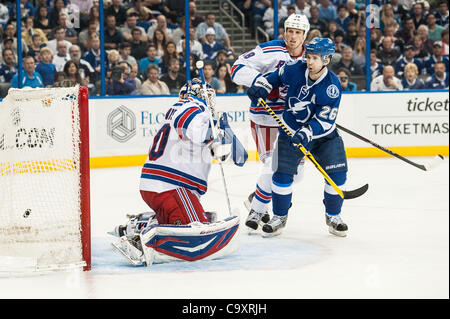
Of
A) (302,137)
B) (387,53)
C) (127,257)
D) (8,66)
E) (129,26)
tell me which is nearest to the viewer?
(127,257)

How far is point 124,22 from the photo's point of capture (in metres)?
7.56

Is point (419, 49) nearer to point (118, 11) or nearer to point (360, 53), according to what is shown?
point (360, 53)

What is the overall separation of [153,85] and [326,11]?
207 cm

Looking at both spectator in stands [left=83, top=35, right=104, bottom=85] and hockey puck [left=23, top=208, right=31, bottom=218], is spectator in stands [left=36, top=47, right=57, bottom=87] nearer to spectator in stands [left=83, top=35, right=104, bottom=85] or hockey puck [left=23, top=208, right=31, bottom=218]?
spectator in stands [left=83, top=35, right=104, bottom=85]

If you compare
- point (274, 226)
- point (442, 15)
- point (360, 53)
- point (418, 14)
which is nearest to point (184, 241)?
point (274, 226)

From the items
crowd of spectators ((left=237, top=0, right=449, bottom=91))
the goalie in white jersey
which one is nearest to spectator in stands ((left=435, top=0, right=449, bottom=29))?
crowd of spectators ((left=237, top=0, right=449, bottom=91))

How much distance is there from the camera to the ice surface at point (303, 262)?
3.09 m

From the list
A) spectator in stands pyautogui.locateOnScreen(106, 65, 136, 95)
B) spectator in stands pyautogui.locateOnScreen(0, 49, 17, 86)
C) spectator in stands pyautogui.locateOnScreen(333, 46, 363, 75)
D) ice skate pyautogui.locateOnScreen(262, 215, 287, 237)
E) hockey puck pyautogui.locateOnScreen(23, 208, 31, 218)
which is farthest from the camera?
spectator in stands pyautogui.locateOnScreen(333, 46, 363, 75)

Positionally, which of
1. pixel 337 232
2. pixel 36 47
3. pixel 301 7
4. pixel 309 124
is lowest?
pixel 337 232

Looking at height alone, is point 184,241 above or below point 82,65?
below

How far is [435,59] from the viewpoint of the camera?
328 inches

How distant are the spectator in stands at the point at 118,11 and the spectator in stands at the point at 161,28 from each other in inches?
11.5

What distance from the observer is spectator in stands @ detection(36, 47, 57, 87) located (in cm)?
716

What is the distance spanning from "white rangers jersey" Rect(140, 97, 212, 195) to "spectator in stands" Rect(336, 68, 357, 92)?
460 cm
